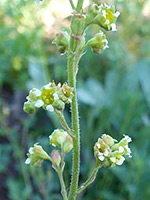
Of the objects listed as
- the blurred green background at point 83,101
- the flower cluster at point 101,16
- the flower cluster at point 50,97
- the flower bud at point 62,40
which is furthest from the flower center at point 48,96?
the blurred green background at point 83,101

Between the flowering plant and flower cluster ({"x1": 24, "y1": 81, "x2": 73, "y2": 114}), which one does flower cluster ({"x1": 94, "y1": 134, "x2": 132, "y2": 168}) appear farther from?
flower cluster ({"x1": 24, "y1": 81, "x2": 73, "y2": 114})

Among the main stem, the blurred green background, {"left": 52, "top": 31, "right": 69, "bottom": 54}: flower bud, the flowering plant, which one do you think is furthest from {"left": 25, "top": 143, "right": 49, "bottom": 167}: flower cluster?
the blurred green background

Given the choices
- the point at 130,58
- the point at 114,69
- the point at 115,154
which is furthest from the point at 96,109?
the point at 115,154

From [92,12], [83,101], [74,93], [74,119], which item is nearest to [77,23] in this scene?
[92,12]

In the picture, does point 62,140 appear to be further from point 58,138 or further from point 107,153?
point 107,153

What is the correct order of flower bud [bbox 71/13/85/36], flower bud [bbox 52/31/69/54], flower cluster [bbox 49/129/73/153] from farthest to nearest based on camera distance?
1. flower cluster [bbox 49/129/73/153]
2. flower bud [bbox 52/31/69/54]
3. flower bud [bbox 71/13/85/36]

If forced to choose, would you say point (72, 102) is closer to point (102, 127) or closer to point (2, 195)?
point (102, 127)
